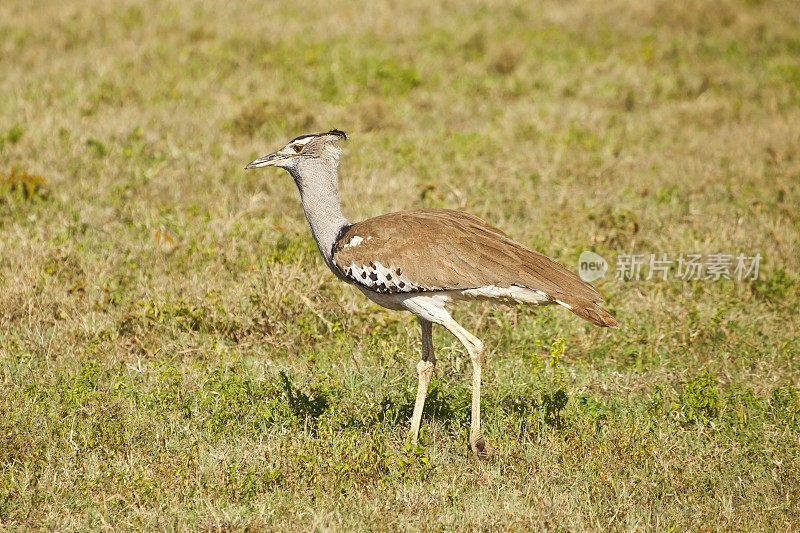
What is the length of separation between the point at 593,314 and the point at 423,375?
40.2 inches

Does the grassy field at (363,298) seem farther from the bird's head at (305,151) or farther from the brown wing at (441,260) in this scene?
the bird's head at (305,151)

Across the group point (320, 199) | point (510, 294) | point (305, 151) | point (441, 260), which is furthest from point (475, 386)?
point (305, 151)

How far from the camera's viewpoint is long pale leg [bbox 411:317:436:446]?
4.17 meters

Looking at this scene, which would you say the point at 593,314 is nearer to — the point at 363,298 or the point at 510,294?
the point at 510,294

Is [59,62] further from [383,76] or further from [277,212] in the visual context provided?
[277,212]

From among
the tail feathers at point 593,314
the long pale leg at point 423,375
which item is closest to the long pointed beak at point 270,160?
the long pale leg at point 423,375

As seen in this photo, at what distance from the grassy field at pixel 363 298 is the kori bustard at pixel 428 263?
0.64m

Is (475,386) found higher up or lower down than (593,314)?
lower down

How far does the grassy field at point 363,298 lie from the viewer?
12.3 ft

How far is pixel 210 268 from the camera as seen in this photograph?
584 cm

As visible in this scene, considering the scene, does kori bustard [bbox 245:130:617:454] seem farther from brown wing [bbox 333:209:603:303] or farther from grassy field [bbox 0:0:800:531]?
grassy field [bbox 0:0:800:531]

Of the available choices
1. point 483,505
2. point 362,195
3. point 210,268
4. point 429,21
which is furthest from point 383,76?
point 483,505

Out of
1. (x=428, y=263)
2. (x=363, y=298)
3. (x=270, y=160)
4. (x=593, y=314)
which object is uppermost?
(x=270, y=160)

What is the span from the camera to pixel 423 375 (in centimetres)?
426
